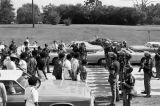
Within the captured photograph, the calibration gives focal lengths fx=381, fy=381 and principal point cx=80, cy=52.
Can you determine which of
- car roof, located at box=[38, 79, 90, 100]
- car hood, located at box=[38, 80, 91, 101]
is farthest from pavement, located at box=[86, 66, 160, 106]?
car hood, located at box=[38, 80, 91, 101]

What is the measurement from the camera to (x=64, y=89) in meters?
9.27

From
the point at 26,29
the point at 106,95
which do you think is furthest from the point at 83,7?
the point at 106,95

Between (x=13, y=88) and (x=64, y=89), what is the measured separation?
48.4 inches

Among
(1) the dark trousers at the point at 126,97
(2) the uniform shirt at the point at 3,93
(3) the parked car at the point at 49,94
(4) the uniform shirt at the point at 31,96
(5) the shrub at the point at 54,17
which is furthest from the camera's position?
(5) the shrub at the point at 54,17

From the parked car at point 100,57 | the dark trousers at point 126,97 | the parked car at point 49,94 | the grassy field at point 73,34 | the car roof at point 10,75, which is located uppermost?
the car roof at point 10,75

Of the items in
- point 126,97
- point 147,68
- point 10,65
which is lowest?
point 126,97

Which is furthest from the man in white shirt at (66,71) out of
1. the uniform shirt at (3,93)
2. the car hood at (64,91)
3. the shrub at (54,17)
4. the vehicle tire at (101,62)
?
the shrub at (54,17)

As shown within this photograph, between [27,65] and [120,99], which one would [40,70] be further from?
[120,99]

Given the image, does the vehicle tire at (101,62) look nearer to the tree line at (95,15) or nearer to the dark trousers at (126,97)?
the dark trousers at (126,97)

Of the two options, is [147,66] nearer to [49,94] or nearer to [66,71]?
[66,71]

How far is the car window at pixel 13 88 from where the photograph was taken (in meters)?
8.90

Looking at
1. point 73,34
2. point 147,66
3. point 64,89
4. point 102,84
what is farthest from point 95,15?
point 64,89

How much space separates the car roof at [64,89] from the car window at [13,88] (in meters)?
0.47

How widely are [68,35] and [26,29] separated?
23.8 ft
